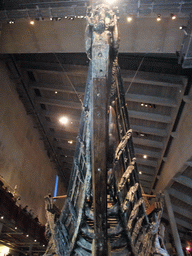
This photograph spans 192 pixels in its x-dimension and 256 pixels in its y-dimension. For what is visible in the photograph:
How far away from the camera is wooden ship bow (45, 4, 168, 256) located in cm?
202

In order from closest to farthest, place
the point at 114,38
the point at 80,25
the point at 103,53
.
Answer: the point at 103,53, the point at 114,38, the point at 80,25

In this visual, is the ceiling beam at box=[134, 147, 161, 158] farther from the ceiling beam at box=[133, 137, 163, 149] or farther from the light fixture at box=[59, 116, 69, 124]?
the light fixture at box=[59, 116, 69, 124]

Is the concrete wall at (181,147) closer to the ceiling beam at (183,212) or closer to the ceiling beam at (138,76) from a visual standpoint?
the ceiling beam at (138,76)

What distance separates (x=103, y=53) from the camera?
210 cm

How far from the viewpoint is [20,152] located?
1257 centimetres

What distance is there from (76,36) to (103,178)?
7373 mm

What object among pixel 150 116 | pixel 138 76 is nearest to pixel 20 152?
pixel 150 116

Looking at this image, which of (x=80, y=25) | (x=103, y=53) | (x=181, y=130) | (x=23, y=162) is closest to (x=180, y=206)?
(x=181, y=130)

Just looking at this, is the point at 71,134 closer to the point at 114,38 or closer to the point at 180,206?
the point at 180,206

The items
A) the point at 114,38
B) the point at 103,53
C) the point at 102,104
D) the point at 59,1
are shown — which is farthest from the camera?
the point at 59,1

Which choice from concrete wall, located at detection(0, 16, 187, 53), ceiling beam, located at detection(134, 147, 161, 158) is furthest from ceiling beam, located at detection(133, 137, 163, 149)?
concrete wall, located at detection(0, 16, 187, 53)

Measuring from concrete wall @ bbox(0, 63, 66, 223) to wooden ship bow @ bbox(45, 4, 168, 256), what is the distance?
24.4ft

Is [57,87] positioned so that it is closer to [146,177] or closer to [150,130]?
[150,130]

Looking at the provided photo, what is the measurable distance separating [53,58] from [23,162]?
256 inches
